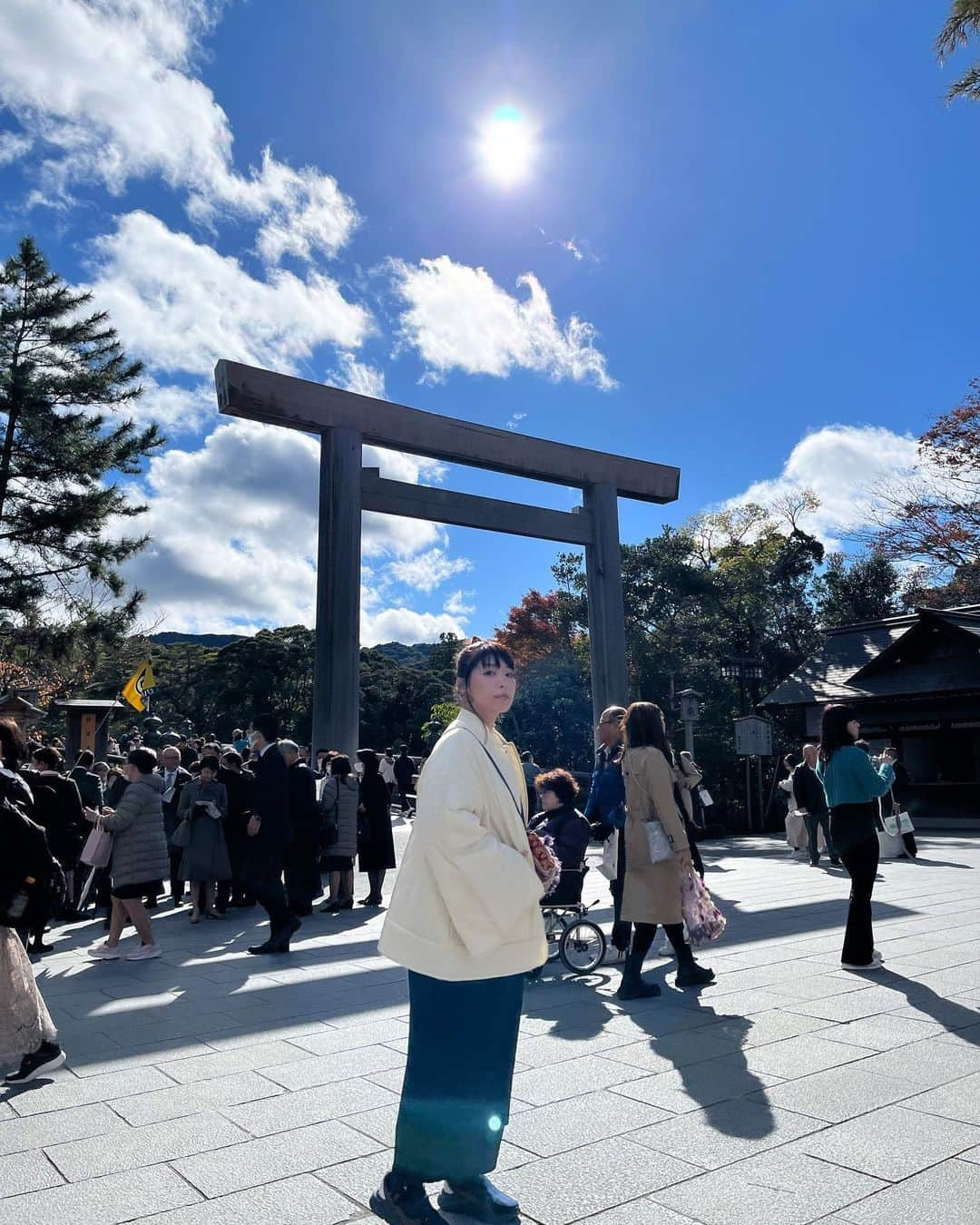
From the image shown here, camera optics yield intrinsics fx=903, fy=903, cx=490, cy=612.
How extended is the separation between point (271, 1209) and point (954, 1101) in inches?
102

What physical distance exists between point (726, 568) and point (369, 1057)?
26.2m

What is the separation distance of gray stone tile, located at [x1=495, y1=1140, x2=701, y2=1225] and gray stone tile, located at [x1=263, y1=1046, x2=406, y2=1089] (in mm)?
1308

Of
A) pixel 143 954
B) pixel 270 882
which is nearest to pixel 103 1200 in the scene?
pixel 270 882

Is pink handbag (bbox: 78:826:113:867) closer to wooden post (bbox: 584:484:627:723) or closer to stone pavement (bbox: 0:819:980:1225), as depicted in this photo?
stone pavement (bbox: 0:819:980:1225)

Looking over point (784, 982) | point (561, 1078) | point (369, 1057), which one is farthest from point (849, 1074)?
point (369, 1057)

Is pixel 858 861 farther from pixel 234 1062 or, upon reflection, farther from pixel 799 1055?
pixel 234 1062

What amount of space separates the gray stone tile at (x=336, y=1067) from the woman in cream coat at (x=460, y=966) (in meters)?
1.42

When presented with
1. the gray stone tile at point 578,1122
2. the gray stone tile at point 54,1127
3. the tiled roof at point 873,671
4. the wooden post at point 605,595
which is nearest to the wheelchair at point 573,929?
the gray stone tile at point 578,1122

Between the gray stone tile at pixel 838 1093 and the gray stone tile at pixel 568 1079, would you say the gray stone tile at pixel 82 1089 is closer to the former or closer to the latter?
the gray stone tile at pixel 568 1079

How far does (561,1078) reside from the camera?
12.8ft

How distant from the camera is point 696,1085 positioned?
3.76m

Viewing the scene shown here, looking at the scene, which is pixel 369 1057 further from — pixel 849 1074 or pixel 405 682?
pixel 405 682

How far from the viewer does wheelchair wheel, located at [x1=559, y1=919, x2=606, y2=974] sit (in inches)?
241

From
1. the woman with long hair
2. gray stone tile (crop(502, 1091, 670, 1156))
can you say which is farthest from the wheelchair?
gray stone tile (crop(502, 1091, 670, 1156))
